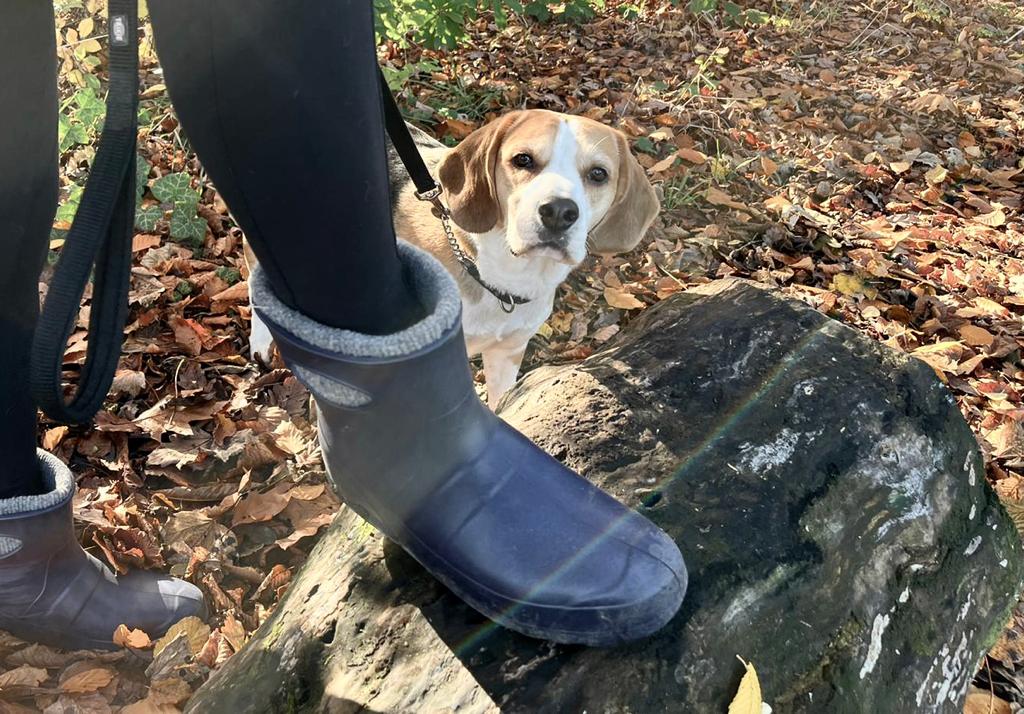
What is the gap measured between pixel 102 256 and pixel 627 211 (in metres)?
2.07

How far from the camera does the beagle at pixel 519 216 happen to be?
2.55 metres

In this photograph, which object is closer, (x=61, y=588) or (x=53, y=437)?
(x=61, y=588)

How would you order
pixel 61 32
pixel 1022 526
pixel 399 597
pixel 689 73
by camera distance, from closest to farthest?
pixel 399 597 < pixel 1022 526 < pixel 61 32 < pixel 689 73

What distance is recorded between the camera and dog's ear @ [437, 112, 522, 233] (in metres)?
2.72

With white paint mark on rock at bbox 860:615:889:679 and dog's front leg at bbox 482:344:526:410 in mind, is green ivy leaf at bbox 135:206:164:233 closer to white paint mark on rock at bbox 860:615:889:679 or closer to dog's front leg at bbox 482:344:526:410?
dog's front leg at bbox 482:344:526:410

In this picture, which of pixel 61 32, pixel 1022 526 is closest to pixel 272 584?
pixel 1022 526

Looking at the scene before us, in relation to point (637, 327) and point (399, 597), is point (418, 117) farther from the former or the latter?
point (399, 597)

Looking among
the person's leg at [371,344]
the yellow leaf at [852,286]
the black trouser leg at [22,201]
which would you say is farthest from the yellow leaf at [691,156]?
the black trouser leg at [22,201]

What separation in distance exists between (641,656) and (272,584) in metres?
1.23

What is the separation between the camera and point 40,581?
63.6 inches

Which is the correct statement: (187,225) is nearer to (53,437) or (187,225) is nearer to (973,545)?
(53,437)

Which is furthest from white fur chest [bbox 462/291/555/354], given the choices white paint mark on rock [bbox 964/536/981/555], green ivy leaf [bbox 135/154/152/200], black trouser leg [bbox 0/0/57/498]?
green ivy leaf [bbox 135/154/152/200]

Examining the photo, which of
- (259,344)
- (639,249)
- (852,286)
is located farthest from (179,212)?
(852,286)

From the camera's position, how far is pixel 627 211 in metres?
2.97
